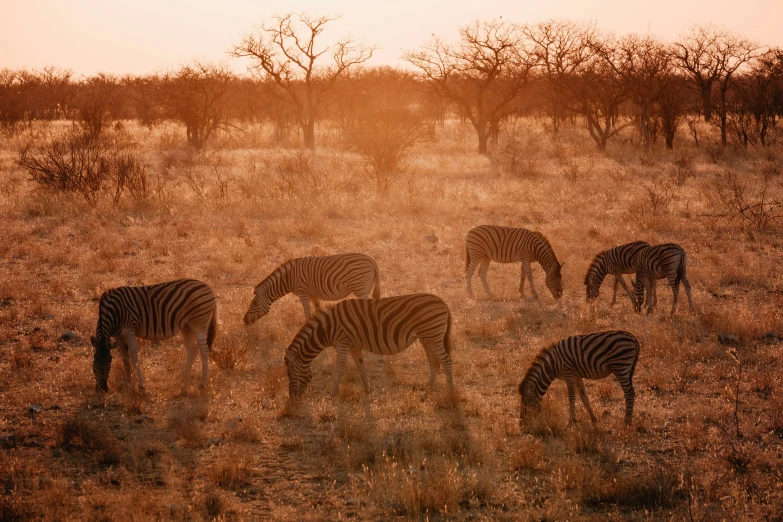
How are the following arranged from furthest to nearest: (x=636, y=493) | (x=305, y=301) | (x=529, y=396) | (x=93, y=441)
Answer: (x=305, y=301)
(x=529, y=396)
(x=93, y=441)
(x=636, y=493)

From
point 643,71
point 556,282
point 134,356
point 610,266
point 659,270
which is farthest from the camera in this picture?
point 643,71

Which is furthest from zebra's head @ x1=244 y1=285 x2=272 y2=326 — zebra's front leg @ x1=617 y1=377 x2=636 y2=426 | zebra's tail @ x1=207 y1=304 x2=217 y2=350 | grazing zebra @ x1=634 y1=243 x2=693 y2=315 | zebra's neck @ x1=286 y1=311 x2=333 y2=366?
grazing zebra @ x1=634 y1=243 x2=693 y2=315

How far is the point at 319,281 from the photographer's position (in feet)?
33.8

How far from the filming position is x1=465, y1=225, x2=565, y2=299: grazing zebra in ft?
40.1

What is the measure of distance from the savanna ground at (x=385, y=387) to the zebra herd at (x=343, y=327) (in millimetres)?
318

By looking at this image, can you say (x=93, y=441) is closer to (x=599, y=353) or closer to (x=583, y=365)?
(x=583, y=365)

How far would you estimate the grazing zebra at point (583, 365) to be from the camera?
7.14m

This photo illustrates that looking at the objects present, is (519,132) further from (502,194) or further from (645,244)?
(645,244)

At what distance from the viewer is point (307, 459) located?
6.76m

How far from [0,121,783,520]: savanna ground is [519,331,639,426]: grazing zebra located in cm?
21

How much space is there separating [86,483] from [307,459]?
1790 millimetres

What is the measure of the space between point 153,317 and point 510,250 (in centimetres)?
616

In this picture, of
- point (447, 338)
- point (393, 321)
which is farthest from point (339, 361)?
point (447, 338)

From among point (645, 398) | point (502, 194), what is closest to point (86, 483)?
point (645, 398)
